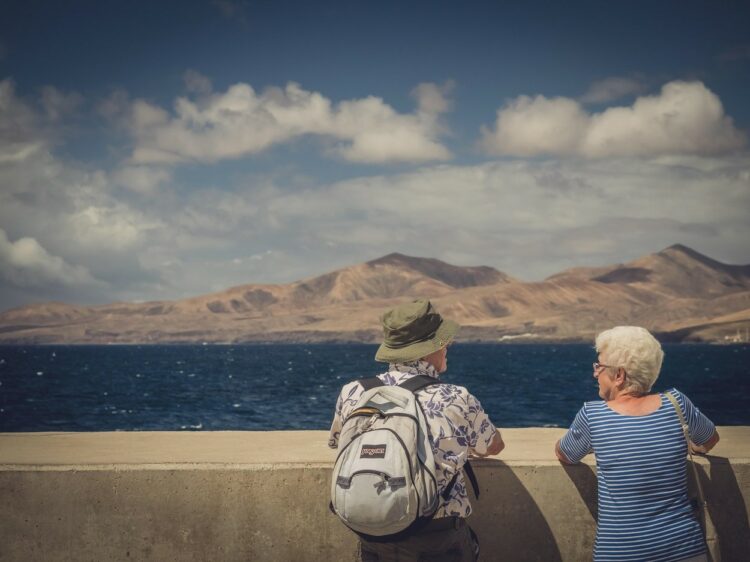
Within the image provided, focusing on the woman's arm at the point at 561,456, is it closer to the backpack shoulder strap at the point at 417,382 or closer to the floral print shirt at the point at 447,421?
the floral print shirt at the point at 447,421

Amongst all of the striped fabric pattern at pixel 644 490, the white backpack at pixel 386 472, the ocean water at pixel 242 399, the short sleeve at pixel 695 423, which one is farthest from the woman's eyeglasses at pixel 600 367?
the ocean water at pixel 242 399

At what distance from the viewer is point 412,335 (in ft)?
10.4

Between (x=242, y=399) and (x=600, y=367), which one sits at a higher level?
(x=600, y=367)

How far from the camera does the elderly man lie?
2.88 m

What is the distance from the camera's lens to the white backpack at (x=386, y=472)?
2.68 meters

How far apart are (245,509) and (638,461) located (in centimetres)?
180

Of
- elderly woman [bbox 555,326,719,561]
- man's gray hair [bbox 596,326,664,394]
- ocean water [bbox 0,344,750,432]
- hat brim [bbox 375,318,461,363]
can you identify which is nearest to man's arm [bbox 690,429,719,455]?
elderly woman [bbox 555,326,719,561]

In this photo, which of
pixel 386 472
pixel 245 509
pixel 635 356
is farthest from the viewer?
pixel 245 509

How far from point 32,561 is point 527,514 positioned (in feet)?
7.77

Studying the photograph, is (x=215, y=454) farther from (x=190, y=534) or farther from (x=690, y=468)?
(x=690, y=468)

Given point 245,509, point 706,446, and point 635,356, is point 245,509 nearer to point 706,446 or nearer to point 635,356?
point 635,356

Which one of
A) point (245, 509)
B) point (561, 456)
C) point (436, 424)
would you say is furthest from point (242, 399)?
point (436, 424)

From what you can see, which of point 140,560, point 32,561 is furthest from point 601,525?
point 32,561

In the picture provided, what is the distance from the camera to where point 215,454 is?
3824mm
